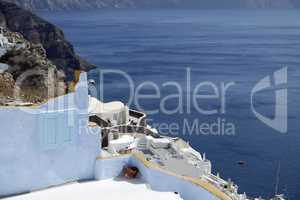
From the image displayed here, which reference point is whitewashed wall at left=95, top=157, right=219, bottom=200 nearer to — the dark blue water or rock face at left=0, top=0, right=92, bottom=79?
the dark blue water

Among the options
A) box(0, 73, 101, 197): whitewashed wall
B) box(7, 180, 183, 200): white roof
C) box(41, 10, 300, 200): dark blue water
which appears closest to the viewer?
box(0, 73, 101, 197): whitewashed wall

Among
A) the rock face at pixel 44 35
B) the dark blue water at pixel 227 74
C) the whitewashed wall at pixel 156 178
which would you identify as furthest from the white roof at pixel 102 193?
the rock face at pixel 44 35

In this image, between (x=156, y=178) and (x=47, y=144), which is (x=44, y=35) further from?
(x=156, y=178)

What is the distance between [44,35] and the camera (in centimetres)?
11006

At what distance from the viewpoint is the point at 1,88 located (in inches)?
1088

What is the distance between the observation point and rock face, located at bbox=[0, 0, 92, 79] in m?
104

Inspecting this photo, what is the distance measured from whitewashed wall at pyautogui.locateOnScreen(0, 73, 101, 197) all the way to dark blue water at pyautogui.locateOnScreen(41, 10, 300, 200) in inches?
1219

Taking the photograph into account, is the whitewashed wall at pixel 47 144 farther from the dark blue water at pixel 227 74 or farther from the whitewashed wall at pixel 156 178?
the dark blue water at pixel 227 74

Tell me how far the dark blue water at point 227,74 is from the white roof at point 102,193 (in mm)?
30523

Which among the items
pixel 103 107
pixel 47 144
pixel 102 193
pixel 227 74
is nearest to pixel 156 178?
pixel 102 193

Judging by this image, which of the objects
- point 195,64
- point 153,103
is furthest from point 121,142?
point 195,64

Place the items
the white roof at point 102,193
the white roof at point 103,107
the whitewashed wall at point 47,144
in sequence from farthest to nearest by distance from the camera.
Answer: the white roof at point 103,107 < the white roof at point 102,193 < the whitewashed wall at point 47,144

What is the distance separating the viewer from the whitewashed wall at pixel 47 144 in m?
14.8

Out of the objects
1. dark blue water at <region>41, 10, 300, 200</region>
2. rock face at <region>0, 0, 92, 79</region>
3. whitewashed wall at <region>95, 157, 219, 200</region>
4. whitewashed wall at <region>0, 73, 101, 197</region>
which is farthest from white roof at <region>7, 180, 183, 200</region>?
rock face at <region>0, 0, 92, 79</region>
